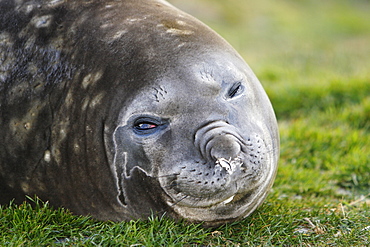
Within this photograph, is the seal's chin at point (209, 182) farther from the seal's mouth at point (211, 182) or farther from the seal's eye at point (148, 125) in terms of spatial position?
the seal's eye at point (148, 125)

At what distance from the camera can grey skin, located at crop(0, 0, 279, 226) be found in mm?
3010

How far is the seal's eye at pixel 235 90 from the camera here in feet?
10.2

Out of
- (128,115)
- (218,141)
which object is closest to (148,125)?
(128,115)

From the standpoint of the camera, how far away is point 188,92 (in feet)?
9.91

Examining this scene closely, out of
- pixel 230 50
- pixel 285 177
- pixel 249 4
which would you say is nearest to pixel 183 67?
pixel 230 50

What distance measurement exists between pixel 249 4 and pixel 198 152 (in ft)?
57.6

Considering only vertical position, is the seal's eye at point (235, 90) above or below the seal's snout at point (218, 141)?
above

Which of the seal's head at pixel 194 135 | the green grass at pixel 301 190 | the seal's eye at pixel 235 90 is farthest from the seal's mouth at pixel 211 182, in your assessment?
the seal's eye at pixel 235 90

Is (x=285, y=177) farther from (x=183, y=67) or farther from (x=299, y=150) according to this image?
(x=183, y=67)

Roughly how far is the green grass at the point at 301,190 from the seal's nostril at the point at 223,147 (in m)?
0.51

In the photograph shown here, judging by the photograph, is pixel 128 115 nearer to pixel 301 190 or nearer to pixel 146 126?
pixel 146 126

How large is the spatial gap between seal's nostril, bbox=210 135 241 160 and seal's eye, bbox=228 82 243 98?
309mm

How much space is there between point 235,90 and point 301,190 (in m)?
1.58

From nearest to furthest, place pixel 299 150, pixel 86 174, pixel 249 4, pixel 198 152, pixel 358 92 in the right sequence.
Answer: pixel 198 152 < pixel 86 174 < pixel 299 150 < pixel 358 92 < pixel 249 4
